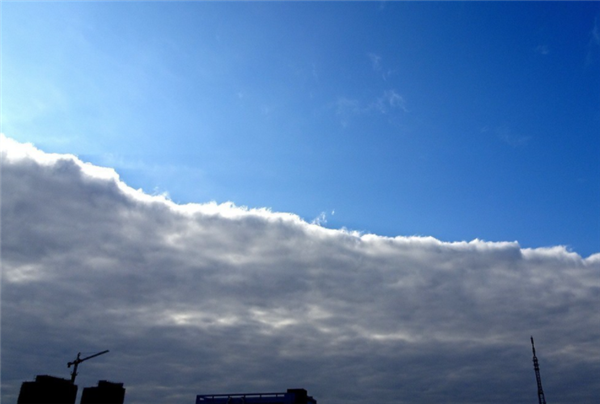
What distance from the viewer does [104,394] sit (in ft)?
536

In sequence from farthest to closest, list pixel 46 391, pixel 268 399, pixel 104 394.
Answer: pixel 104 394 → pixel 46 391 → pixel 268 399

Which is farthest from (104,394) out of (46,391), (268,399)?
(268,399)

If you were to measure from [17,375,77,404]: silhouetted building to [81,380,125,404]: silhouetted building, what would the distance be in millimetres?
5399

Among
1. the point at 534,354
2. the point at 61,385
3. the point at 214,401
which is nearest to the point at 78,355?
the point at 61,385

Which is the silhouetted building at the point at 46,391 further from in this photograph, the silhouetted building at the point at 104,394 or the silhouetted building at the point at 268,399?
the silhouetted building at the point at 268,399

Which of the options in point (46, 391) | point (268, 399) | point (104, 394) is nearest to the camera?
point (268, 399)

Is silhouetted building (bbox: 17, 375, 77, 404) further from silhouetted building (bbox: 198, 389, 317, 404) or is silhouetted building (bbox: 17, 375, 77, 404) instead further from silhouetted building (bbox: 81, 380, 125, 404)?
silhouetted building (bbox: 198, 389, 317, 404)

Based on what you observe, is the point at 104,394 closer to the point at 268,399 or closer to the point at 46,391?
the point at 46,391

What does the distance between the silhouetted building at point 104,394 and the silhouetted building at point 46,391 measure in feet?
17.7

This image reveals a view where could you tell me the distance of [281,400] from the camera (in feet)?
318

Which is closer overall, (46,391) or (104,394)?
(46,391)

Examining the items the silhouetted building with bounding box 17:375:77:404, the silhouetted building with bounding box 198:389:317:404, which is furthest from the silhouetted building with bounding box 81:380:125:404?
the silhouetted building with bounding box 198:389:317:404

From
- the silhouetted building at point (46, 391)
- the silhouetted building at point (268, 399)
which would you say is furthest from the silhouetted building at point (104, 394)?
the silhouetted building at point (268, 399)

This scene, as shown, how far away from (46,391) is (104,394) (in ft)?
60.0
